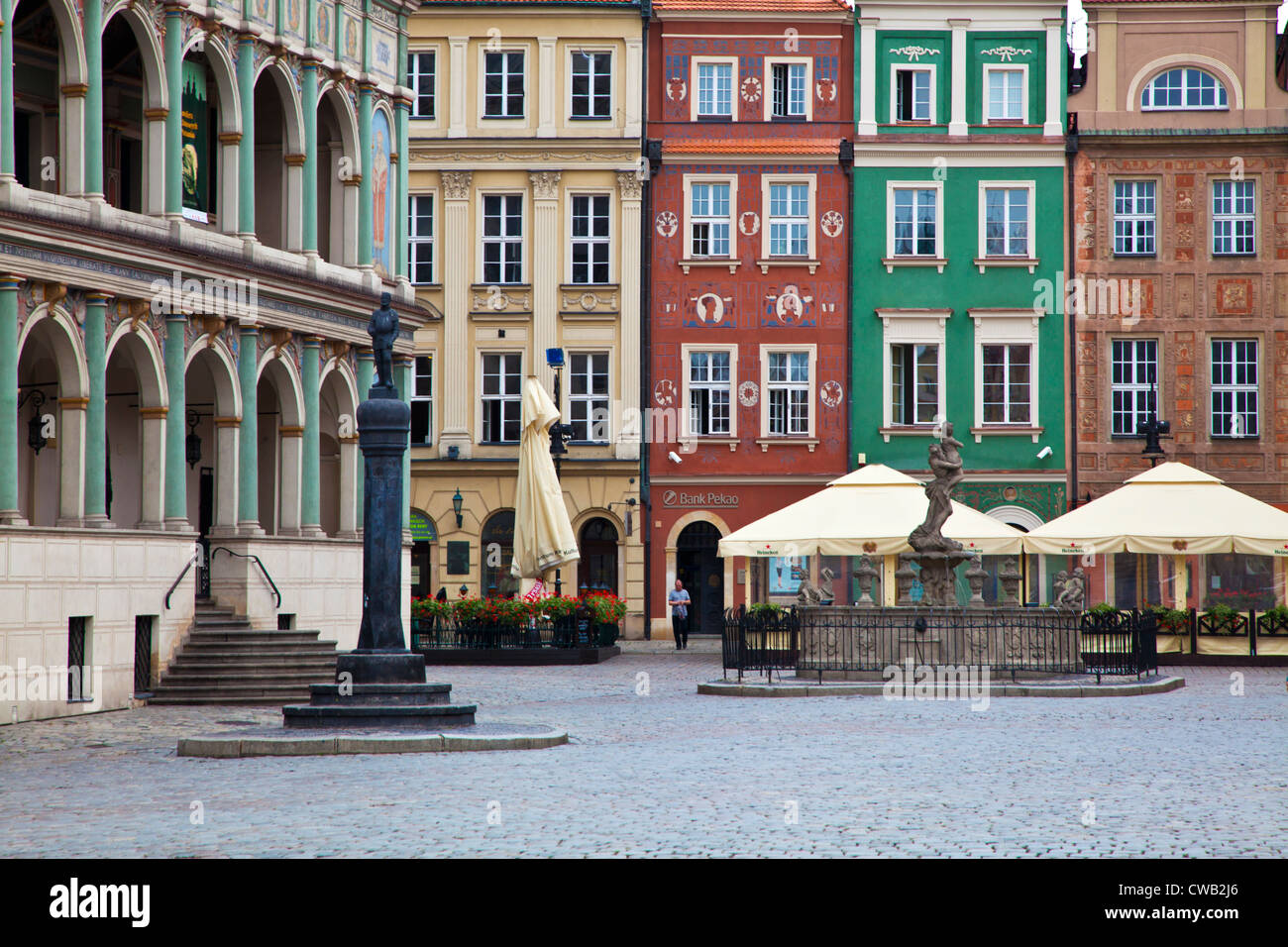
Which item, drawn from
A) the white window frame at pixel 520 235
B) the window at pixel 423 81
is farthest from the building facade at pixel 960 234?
the window at pixel 423 81

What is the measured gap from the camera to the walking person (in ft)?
129

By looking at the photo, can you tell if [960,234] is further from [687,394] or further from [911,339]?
[687,394]

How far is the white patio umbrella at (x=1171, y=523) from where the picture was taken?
101 feet

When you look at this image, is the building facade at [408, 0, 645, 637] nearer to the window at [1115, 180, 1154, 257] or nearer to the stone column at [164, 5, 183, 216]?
the window at [1115, 180, 1154, 257]

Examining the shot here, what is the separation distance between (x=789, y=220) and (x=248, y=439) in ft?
65.2

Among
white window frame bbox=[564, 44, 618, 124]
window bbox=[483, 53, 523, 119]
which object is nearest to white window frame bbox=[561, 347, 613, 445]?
white window frame bbox=[564, 44, 618, 124]

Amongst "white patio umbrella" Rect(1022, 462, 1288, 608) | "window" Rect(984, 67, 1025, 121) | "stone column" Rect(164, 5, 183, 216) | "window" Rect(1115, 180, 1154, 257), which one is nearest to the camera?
"stone column" Rect(164, 5, 183, 216)

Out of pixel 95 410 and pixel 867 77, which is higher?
pixel 867 77

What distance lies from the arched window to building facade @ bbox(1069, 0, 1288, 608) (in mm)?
32

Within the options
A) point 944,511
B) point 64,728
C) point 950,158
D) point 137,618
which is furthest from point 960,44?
point 64,728

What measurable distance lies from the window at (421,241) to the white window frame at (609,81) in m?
3.79

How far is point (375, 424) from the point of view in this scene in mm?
18188

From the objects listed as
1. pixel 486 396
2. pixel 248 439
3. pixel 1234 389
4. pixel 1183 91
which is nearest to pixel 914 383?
pixel 1234 389

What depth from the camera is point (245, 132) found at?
26.3 meters
